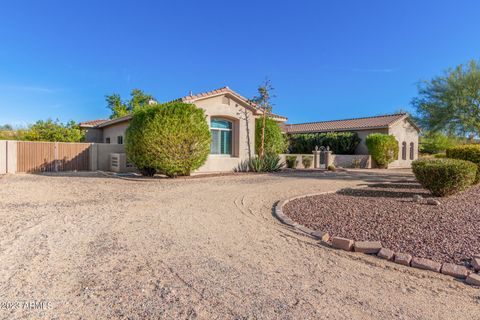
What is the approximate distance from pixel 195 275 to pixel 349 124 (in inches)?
1162

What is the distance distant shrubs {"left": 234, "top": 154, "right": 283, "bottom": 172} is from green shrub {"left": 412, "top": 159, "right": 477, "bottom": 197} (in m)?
10.2

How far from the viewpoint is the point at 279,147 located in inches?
842

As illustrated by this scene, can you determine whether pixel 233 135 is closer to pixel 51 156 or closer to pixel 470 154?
pixel 51 156

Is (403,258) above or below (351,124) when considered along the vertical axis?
below

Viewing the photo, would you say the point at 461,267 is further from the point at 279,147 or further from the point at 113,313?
the point at 279,147

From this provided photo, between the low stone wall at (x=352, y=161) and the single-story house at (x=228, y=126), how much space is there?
1033cm

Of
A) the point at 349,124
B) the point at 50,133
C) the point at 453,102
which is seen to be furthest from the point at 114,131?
the point at 453,102

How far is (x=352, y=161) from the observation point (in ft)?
83.1

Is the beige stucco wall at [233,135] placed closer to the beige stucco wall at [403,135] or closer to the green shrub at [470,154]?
the green shrub at [470,154]

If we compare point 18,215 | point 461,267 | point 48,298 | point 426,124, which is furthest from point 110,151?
point 426,124

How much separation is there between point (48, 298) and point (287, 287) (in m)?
2.54

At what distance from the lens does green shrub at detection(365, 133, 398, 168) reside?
25.0 m

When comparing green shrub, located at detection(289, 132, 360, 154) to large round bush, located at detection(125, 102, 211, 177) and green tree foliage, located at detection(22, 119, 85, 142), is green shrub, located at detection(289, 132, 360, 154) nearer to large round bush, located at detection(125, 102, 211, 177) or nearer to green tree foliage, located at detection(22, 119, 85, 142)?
large round bush, located at detection(125, 102, 211, 177)

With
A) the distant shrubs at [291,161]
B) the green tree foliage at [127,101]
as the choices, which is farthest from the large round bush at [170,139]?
the green tree foliage at [127,101]
